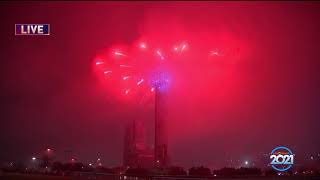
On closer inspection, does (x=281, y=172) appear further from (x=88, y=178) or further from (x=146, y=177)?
(x=88, y=178)

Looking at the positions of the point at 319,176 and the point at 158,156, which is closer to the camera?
the point at 319,176

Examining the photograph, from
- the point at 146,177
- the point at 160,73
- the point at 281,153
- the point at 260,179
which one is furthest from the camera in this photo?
the point at 160,73

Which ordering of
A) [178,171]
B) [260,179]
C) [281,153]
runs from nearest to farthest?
[260,179], [281,153], [178,171]

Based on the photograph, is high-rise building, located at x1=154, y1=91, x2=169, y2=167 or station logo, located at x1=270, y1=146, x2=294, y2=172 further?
high-rise building, located at x1=154, y1=91, x2=169, y2=167

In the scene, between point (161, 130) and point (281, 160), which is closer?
point (281, 160)

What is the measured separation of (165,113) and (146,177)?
3093 inches

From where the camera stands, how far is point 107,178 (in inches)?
2685

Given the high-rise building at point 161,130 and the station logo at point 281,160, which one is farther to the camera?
the high-rise building at point 161,130

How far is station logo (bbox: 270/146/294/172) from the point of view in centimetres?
6103

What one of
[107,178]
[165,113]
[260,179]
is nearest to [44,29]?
[107,178]

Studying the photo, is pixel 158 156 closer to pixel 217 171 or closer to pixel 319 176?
pixel 217 171

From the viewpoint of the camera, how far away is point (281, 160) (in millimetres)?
61188

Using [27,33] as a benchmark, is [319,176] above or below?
below

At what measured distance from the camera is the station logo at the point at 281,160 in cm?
6103
